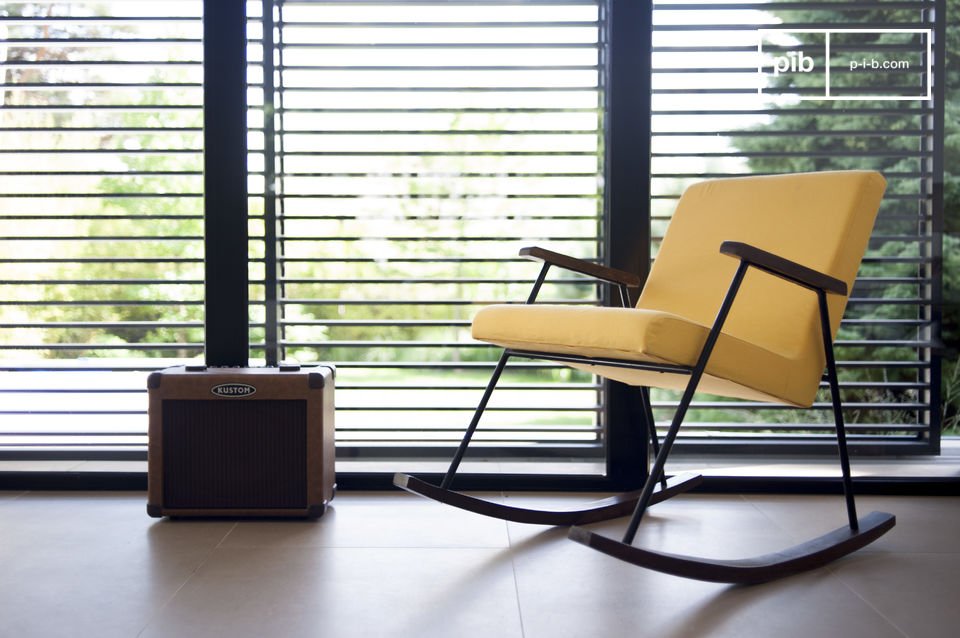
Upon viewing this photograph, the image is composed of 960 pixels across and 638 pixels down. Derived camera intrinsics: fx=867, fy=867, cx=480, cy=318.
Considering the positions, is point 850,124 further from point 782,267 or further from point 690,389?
point 690,389

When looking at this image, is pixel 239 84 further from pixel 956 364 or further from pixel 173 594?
pixel 956 364

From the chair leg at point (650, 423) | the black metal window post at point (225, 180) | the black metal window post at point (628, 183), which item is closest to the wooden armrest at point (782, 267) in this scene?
the chair leg at point (650, 423)

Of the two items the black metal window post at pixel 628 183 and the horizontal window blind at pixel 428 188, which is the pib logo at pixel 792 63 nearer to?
the black metal window post at pixel 628 183

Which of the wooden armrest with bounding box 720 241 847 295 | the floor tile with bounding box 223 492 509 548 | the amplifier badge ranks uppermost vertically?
the wooden armrest with bounding box 720 241 847 295

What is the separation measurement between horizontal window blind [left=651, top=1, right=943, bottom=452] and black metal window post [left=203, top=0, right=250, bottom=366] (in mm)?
1473

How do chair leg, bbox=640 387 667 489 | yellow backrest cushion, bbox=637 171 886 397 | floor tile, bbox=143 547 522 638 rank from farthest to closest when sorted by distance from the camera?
chair leg, bbox=640 387 667 489 → yellow backrest cushion, bbox=637 171 886 397 → floor tile, bbox=143 547 522 638

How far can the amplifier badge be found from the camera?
2633 mm

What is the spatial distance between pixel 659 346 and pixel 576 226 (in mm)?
1297

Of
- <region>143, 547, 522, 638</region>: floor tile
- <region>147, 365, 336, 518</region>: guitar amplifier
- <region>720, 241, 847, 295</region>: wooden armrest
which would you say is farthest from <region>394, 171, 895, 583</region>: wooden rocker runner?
<region>147, 365, 336, 518</region>: guitar amplifier

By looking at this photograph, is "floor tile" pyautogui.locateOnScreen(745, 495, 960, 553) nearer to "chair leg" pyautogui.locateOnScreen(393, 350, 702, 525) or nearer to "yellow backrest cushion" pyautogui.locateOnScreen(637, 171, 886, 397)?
"chair leg" pyautogui.locateOnScreen(393, 350, 702, 525)

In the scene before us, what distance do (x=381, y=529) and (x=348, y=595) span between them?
1.84 feet

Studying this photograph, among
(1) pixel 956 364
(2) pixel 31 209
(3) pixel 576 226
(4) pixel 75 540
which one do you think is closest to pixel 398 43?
(3) pixel 576 226

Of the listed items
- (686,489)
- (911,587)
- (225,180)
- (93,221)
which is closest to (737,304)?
(686,489)

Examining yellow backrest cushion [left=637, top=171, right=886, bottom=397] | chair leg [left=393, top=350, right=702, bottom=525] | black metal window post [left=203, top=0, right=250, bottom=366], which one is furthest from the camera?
black metal window post [left=203, top=0, right=250, bottom=366]
